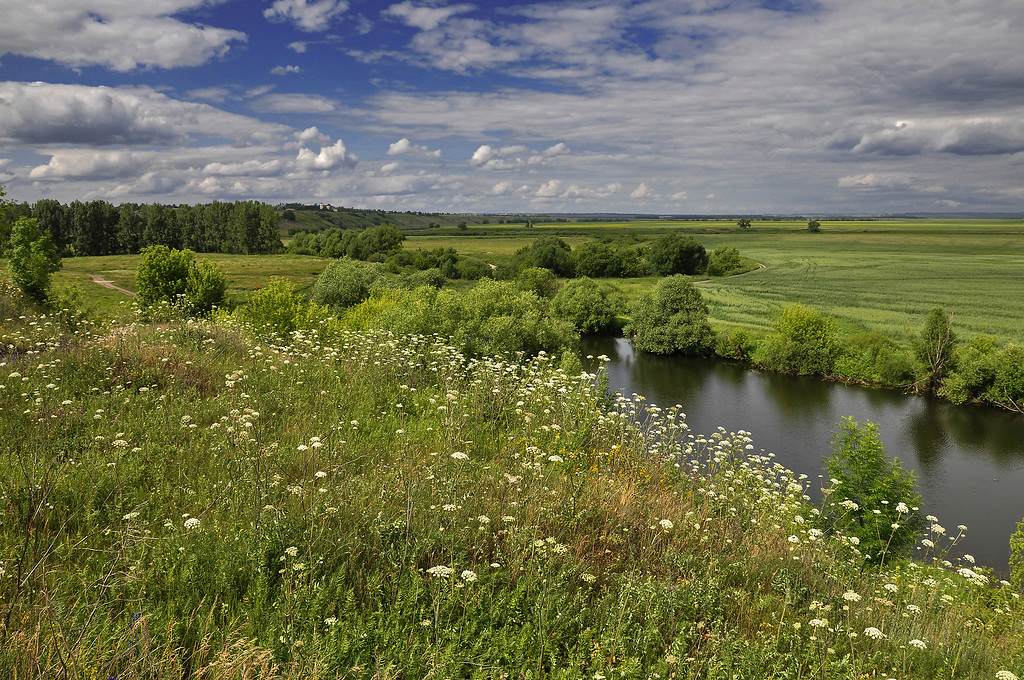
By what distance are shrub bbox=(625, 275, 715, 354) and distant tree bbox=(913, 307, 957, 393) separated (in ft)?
56.4

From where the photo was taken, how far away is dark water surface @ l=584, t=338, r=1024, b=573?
82.9ft

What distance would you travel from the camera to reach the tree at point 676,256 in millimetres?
109000

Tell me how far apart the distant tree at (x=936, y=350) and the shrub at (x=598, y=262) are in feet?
208

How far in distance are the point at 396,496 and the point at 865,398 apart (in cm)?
4635

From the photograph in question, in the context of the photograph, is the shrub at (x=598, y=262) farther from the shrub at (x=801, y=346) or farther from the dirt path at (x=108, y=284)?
the dirt path at (x=108, y=284)

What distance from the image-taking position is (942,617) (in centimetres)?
530

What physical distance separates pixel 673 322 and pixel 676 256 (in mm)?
55921

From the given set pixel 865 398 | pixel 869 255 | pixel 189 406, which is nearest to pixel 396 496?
pixel 189 406

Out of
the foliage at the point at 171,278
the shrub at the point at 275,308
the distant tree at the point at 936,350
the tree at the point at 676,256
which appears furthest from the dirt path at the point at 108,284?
the tree at the point at 676,256

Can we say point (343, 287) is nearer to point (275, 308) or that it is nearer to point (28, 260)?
point (275, 308)

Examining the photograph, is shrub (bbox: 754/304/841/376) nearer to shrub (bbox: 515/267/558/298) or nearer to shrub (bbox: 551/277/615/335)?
shrub (bbox: 551/277/615/335)

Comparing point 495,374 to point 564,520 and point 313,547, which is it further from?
point 313,547

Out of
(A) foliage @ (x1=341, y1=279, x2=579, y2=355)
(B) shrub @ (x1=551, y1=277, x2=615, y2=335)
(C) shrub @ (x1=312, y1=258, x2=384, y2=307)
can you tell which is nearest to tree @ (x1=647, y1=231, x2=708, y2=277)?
(B) shrub @ (x1=551, y1=277, x2=615, y2=335)

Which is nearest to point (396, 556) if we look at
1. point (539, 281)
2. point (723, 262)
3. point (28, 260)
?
point (28, 260)
